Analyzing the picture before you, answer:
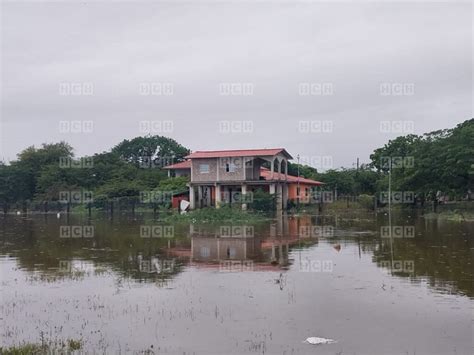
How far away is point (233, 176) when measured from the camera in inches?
1658

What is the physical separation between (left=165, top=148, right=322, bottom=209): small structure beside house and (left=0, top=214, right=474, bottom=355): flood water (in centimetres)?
2125

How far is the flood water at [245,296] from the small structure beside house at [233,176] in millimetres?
21247

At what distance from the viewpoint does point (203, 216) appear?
3422 cm

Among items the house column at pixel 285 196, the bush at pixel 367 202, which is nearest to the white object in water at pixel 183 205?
the house column at pixel 285 196

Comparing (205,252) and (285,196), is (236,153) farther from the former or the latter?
(205,252)

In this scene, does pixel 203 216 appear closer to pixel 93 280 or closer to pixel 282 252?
pixel 282 252

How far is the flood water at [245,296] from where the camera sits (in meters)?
8.01

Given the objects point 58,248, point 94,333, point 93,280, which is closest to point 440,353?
point 94,333

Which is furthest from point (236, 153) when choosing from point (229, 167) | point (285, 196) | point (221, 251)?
point (221, 251)

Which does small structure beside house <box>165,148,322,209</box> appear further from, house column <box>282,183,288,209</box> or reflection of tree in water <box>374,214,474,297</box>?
reflection of tree in water <box>374,214,474,297</box>

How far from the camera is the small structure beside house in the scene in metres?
41.8

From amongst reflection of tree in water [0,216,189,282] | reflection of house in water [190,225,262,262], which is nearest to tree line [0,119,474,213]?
reflection of house in water [190,225,262,262]

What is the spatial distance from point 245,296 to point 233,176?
103 ft

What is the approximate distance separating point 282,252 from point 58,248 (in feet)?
28.1
